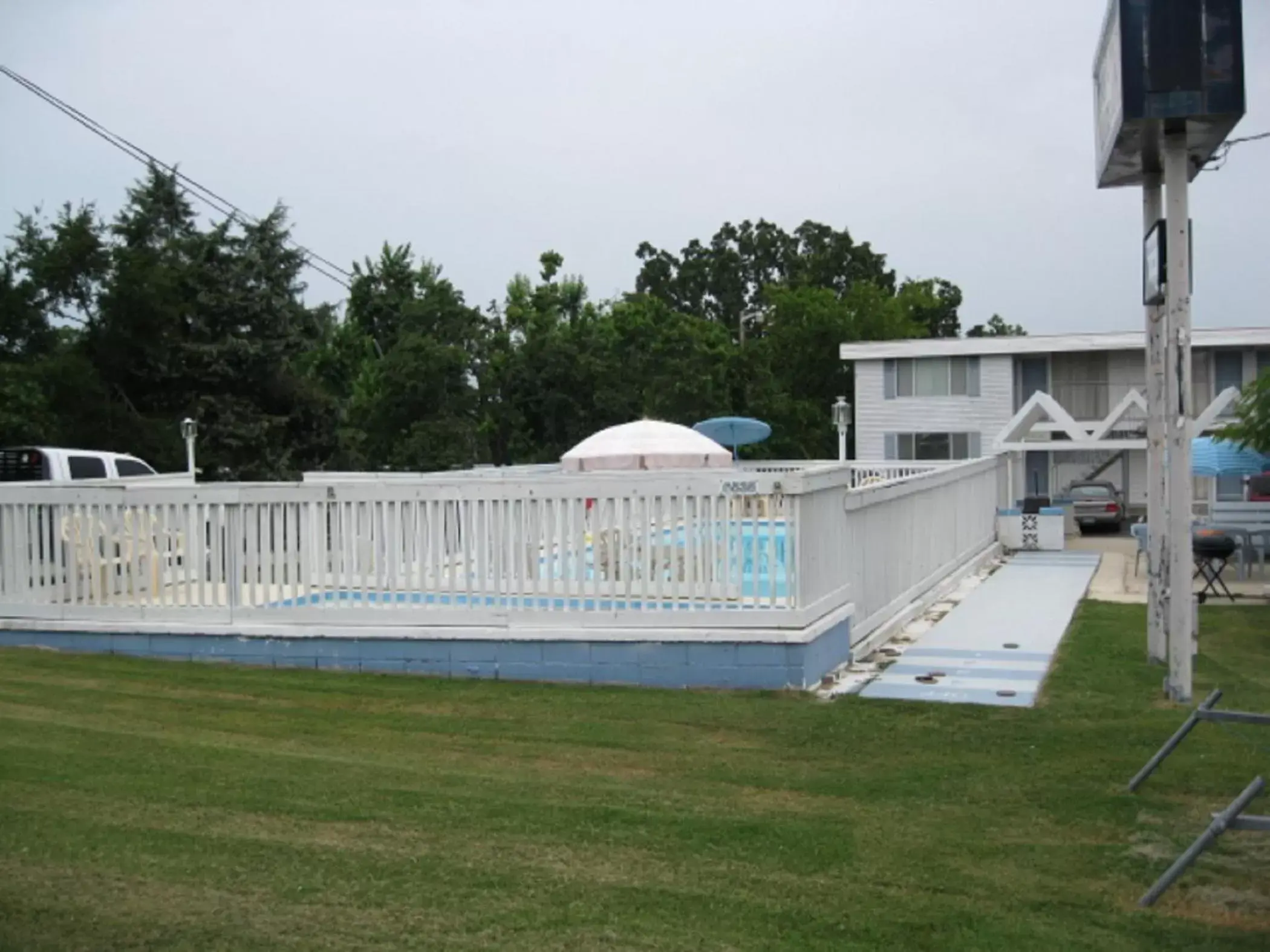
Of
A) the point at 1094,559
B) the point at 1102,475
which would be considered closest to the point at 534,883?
the point at 1094,559

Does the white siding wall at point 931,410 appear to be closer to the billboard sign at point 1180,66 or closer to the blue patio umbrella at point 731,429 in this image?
the blue patio umbrella at point 731,429

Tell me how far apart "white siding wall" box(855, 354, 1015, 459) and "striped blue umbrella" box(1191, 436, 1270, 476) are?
51.8 ft

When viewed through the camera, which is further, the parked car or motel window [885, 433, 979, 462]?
motel window [885, 433, 979, 462]

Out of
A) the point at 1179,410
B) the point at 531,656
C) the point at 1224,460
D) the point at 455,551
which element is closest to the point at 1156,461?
the point at 1179,410

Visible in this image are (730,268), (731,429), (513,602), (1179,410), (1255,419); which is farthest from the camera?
(730,268)

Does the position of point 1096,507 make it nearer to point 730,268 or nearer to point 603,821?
point 603,821

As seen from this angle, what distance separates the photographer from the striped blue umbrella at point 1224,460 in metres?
18.5

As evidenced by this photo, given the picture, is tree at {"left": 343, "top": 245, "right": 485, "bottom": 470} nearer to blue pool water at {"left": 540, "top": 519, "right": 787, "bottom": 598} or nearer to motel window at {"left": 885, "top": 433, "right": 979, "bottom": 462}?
motel window at {"left": 885, "top": 433, "right": 979, "bottom": 462}

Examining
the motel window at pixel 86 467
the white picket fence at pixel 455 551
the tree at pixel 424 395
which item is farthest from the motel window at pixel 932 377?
the white picket fence at pixel 455 551

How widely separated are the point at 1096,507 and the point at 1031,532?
26.6 ft

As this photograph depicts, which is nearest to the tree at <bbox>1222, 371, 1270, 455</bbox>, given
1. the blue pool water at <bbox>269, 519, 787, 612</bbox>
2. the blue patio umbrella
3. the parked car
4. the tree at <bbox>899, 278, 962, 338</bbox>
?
the blue pool water at <bbox>269, 519, 787, 612</bbox>

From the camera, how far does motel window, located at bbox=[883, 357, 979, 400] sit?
36.8 meters

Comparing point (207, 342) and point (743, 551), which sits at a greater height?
point (207, 342)

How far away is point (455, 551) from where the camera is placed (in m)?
9.11
